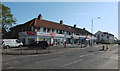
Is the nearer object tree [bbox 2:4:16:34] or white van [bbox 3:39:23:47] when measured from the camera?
white van [bbox 3:39:23:47]

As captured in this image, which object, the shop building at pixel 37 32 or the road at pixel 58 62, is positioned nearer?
the road at pixel 58 62

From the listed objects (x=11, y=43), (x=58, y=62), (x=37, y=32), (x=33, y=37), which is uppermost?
(x=37, y=32)

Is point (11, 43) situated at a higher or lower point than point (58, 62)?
higher

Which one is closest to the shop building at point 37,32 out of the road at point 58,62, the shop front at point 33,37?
the shop front at point 33,37

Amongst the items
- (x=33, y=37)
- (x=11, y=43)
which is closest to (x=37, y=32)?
(x=33, y=37)

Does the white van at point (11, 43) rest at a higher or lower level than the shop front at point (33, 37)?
lower

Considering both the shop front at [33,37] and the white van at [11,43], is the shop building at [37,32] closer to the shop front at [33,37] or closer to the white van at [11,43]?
the shop front at [33,37]

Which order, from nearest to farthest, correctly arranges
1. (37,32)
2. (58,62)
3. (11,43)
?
1. (58,62)
2. (11,43)
3. (37,32)

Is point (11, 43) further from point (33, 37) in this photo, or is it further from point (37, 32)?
point (37, 32)

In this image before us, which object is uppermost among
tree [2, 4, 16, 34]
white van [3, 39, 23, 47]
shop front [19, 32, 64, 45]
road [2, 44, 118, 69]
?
tree [2, 4, 16, 34]

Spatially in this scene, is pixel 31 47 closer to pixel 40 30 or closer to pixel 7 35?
pixel 40 30

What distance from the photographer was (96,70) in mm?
7719

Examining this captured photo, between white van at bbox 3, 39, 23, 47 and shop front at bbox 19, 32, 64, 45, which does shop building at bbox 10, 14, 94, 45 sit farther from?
white van at bbox 3, 39, 23, 47

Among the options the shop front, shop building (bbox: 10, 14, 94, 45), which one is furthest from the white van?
shop building (bbox: 10, 14, 94, 45)
